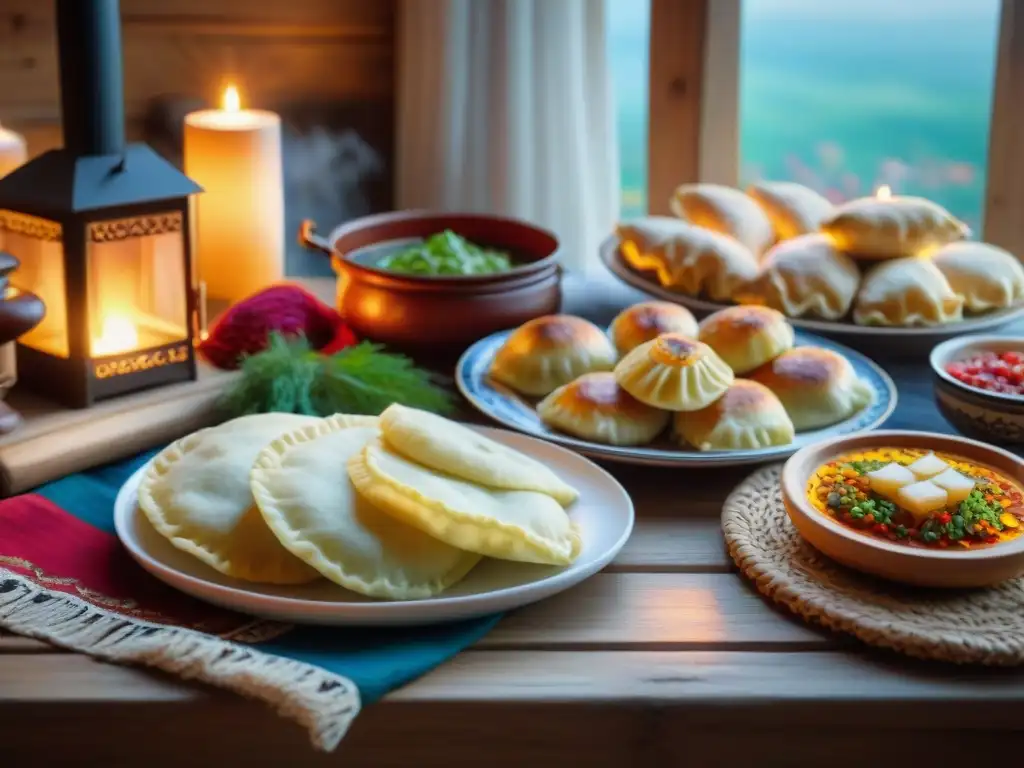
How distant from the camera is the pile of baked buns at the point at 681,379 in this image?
1.19 meters

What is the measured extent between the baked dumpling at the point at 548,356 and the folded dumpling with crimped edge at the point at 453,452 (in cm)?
29

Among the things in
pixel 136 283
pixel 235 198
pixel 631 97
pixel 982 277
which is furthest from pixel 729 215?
pixel 631 97

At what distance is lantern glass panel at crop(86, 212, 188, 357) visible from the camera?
123cm

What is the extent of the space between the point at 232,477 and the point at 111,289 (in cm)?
37

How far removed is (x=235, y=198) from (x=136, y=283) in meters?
0.40

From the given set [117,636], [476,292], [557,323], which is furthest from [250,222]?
[117,636]

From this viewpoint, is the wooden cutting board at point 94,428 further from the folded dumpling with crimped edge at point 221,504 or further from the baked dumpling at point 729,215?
the baked dumpling at point 729,215

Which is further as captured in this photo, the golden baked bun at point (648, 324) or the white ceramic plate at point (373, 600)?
the golden baked bun at point (648, 324)

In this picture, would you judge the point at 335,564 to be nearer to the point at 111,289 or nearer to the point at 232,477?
the point at 232,477

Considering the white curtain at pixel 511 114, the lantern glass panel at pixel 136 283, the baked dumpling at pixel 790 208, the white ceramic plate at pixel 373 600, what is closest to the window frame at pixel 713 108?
the white curtain at pixel 511 114

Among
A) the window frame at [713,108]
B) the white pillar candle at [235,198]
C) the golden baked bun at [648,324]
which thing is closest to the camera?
the golden baked bun at [648,324]

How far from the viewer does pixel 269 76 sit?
→ 7.01ft

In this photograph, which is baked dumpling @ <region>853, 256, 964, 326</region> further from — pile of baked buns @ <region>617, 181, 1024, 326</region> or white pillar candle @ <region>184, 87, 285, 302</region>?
white pillar candle @ <region>184, 87, 285, 302</region>

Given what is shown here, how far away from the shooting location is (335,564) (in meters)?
0.90
